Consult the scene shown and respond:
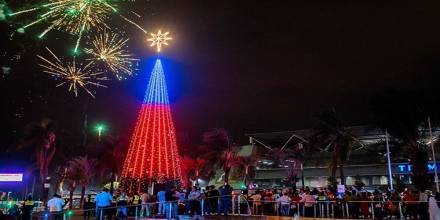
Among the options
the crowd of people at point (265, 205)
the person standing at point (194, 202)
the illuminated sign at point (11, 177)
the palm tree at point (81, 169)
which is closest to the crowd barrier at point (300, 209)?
the crowd of people at point (265, 205)

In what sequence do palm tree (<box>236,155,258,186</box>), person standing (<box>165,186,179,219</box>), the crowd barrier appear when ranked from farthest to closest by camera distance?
1. palm tree (<box>236,155,258,186</box>)
2. the crowd barrier
3. person standing (<box>165,186,179,219</box>)

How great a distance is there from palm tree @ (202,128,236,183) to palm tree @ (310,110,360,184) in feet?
38.0

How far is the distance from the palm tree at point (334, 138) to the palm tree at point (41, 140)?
26625 mm

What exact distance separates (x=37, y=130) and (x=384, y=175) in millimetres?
42756

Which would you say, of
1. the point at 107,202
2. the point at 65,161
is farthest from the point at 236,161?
the point at 107,202

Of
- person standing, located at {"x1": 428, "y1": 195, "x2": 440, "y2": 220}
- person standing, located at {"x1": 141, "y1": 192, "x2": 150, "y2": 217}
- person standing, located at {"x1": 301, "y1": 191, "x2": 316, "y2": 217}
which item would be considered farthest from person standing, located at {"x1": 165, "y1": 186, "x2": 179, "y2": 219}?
person standing, located at {"x1": 428, "y1": 195, "x2": 440, "y2": 220}

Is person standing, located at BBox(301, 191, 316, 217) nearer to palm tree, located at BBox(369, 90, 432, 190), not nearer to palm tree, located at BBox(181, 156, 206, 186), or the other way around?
palm tree, located at BBox(369, 90, 432, 190)

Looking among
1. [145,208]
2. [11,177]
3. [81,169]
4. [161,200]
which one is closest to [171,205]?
[161,200]

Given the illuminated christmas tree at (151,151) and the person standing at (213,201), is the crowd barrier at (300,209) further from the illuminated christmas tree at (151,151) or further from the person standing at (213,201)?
the illuminated christmas tree at (151,151)

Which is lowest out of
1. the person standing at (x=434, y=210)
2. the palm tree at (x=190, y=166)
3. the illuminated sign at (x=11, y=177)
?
the person standing at (x=434, y=210)

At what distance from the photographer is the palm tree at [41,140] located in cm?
4672

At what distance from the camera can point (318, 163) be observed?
65625 millimetres

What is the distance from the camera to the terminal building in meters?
58.0

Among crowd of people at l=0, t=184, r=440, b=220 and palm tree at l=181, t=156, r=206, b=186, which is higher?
palm tree at l=181, t=156, r=206, b=186
